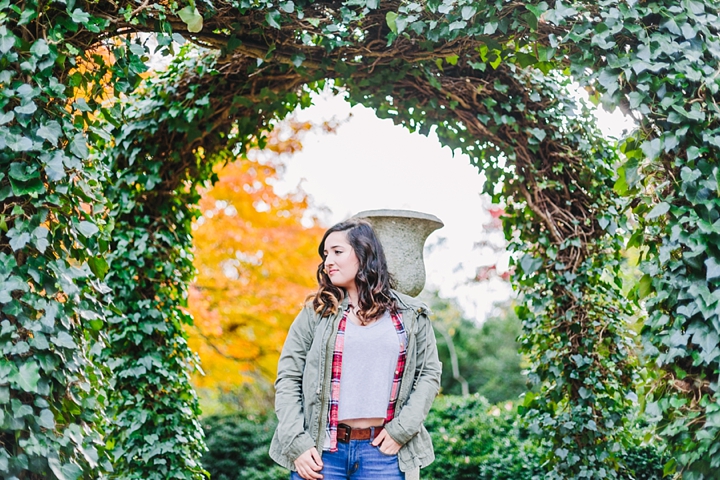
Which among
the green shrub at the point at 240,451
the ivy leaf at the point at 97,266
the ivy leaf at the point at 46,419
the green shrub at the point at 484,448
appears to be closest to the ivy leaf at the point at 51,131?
the ivy leaf at the point at 97,266

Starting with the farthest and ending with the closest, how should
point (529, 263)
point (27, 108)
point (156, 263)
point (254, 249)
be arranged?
1. point (254, 249)
2. point (156, 263)
3. point (529, 263)
4. point (27, 108)

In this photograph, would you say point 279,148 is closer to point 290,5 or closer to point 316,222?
point 316,222

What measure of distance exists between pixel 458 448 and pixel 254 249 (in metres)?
3.21

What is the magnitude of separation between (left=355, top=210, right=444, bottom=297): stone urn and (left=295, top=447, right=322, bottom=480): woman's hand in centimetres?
150

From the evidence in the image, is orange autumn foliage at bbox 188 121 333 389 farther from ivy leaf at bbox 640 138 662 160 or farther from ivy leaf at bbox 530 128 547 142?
ivy leaf at bbox 640 138 662 160

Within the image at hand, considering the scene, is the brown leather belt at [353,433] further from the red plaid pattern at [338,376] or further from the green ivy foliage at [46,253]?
the green ivy foliage at [46,253]

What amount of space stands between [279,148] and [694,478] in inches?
238

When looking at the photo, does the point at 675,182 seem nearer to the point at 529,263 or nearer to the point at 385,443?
the point at 385,443

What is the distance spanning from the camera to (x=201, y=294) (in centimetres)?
745

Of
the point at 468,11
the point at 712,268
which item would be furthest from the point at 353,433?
the point at 468,11

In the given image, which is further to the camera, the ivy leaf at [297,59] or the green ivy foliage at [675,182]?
the ivy leaf at [297,59]

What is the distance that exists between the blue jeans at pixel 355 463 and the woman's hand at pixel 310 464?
0.03m

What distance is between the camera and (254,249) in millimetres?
7402

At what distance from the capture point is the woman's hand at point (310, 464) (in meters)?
2.24
